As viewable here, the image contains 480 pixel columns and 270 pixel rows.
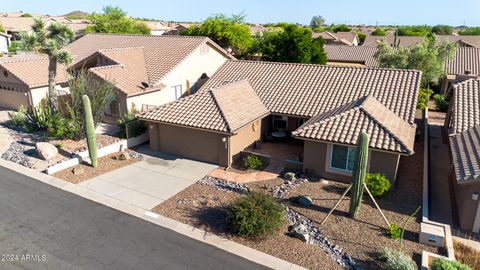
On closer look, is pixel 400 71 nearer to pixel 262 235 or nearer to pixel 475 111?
pixel 475 111

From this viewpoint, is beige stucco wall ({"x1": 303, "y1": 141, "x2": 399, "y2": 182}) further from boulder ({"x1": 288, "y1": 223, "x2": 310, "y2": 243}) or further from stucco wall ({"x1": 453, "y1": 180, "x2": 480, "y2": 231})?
boulder ({"x1": 288, "y1": 223, "x2": 310, "y2": 243})

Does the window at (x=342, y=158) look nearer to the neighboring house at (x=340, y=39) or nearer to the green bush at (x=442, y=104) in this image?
the green bush at (x=442, y=104)

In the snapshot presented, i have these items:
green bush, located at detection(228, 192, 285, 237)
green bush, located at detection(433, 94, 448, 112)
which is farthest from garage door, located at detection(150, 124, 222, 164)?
green bush, located at detection(433, 94, 448, 112)

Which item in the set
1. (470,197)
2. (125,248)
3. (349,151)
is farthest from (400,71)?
(125,248)

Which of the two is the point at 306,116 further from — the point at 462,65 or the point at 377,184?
the point at 462,65

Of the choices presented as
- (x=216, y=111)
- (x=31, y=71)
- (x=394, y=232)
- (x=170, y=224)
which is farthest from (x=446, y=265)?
(x=31, y=71)

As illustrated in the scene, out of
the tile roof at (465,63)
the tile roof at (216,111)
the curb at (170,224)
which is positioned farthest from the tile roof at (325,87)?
the tile roof at (465,63)
